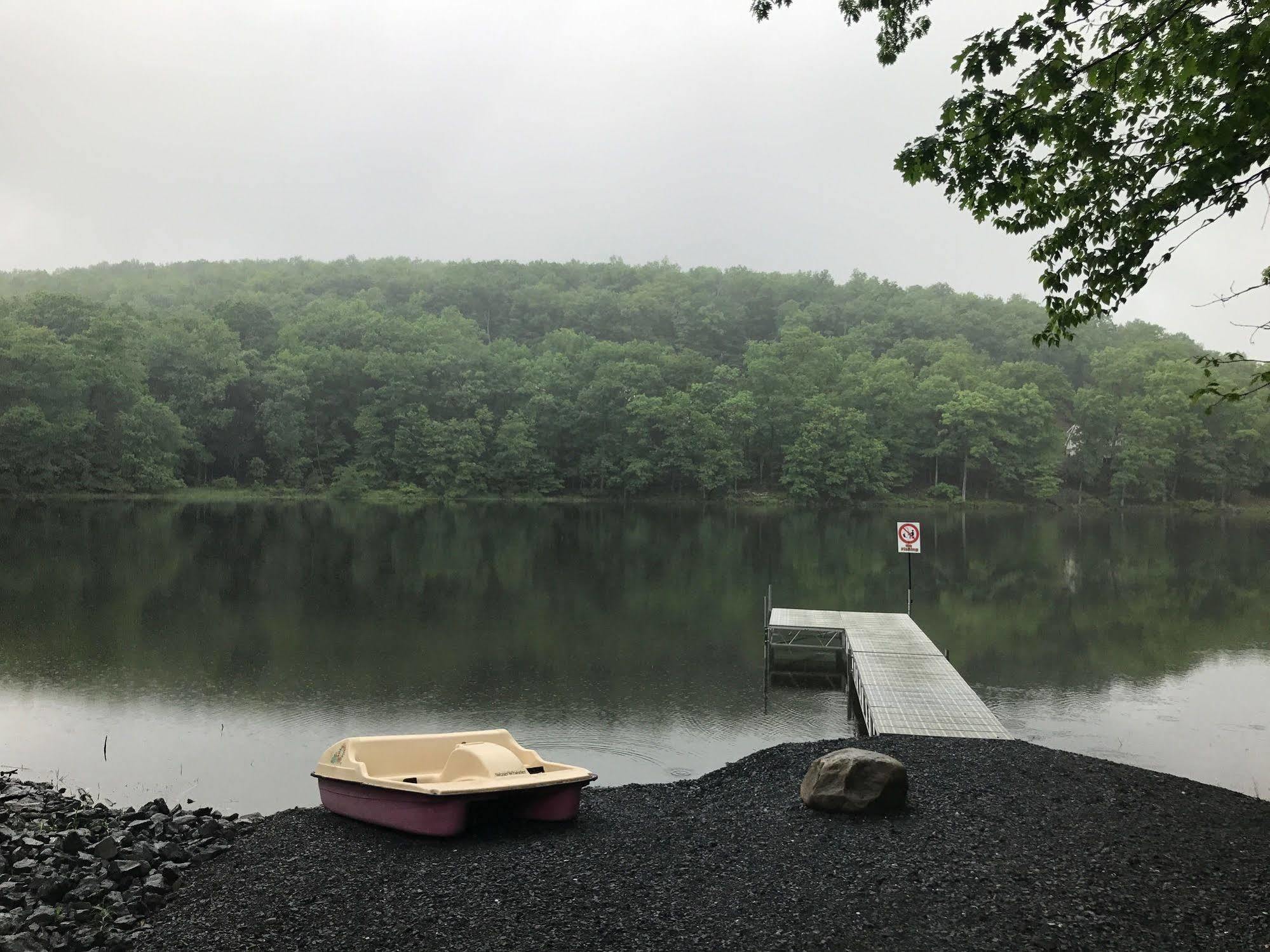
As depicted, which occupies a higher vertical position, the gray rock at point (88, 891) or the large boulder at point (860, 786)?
the large boulder at point (860, 786)

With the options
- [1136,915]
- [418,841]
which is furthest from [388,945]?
[1136,915]

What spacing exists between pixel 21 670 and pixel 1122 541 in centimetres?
4243

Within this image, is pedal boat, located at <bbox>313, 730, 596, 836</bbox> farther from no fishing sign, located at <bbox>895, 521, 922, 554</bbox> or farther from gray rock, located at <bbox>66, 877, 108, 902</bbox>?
no fishing sign, located at <bbox>895, 521, 922, 554</bbox>

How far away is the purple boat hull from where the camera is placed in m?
7.55

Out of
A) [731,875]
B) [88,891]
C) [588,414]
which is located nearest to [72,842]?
[88,891]

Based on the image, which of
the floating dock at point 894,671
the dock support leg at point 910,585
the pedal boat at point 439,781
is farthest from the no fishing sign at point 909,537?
the pedal boat at point 439,781

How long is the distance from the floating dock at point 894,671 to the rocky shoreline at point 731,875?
2406 millimetres

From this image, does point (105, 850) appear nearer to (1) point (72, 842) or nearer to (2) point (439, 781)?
(1) point (72, 842)

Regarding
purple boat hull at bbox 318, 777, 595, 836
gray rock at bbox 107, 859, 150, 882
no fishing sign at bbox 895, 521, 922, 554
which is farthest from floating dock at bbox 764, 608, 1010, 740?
gray rock at bbox 107, 859, 150, 882

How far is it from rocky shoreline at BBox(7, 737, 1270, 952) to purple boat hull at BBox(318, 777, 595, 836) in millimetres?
136

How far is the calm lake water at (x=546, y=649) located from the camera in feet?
37.8

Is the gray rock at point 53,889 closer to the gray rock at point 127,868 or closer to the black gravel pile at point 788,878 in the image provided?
the gray rock at point 127,868

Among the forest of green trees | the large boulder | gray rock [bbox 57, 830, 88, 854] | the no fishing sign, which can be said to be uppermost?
the forest of green trees

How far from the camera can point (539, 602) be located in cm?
2241
